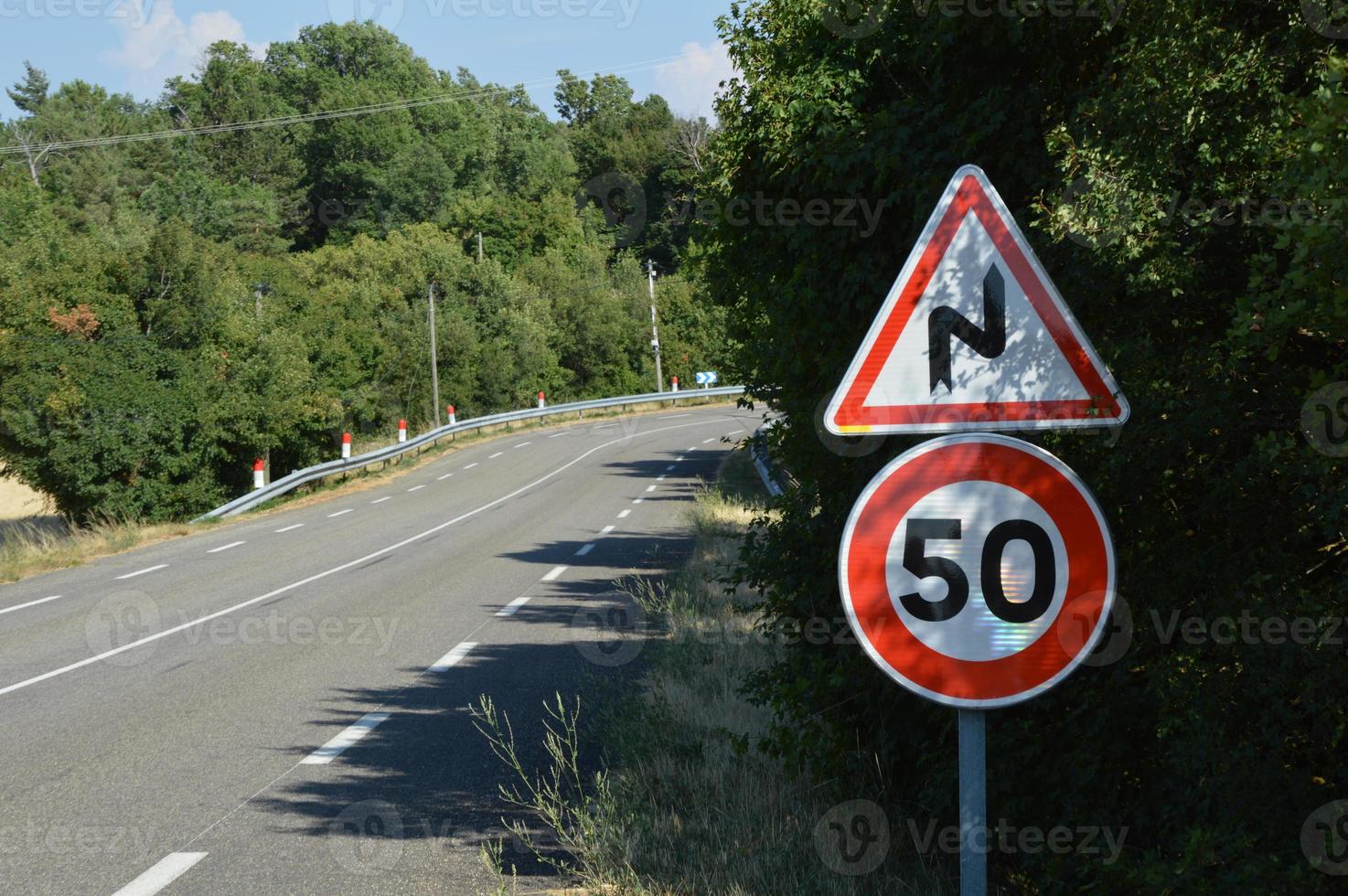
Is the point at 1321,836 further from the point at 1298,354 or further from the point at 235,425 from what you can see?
the point at 235,425

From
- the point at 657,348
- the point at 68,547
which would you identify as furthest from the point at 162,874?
the point at 657,348

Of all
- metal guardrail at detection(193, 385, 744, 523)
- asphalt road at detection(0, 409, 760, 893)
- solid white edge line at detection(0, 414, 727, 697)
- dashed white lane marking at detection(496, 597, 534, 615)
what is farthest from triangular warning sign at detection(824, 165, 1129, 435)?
dashed white lane marking at detection(496, 597, 534, 615)

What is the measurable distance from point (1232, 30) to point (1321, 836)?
2.40 m

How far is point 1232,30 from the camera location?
3.81 m

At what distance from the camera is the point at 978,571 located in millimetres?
2994

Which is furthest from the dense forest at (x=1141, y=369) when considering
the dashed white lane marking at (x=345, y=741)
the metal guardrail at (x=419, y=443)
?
the metal guardrail at (x=419, y=443)

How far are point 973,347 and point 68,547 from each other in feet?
74.2

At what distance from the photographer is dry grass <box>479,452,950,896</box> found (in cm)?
468

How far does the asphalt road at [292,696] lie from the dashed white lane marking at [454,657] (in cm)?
4

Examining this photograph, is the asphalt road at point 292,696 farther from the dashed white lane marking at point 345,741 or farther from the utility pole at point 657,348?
the utility pole at point 657,348

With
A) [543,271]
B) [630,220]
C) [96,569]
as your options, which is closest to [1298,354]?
[96,569]

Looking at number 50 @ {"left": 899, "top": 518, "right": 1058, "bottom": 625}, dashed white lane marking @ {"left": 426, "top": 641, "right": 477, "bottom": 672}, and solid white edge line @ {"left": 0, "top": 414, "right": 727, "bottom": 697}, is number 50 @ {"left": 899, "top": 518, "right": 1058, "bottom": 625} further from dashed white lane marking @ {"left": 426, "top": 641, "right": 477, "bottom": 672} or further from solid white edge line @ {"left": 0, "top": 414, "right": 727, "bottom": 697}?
solid white edge line @ {"left": 0, "top": 414, "right": 727, "bottom": 697}

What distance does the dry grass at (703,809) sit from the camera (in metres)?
4.68

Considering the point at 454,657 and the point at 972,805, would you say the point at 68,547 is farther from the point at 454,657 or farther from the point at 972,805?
the point at 972,805
